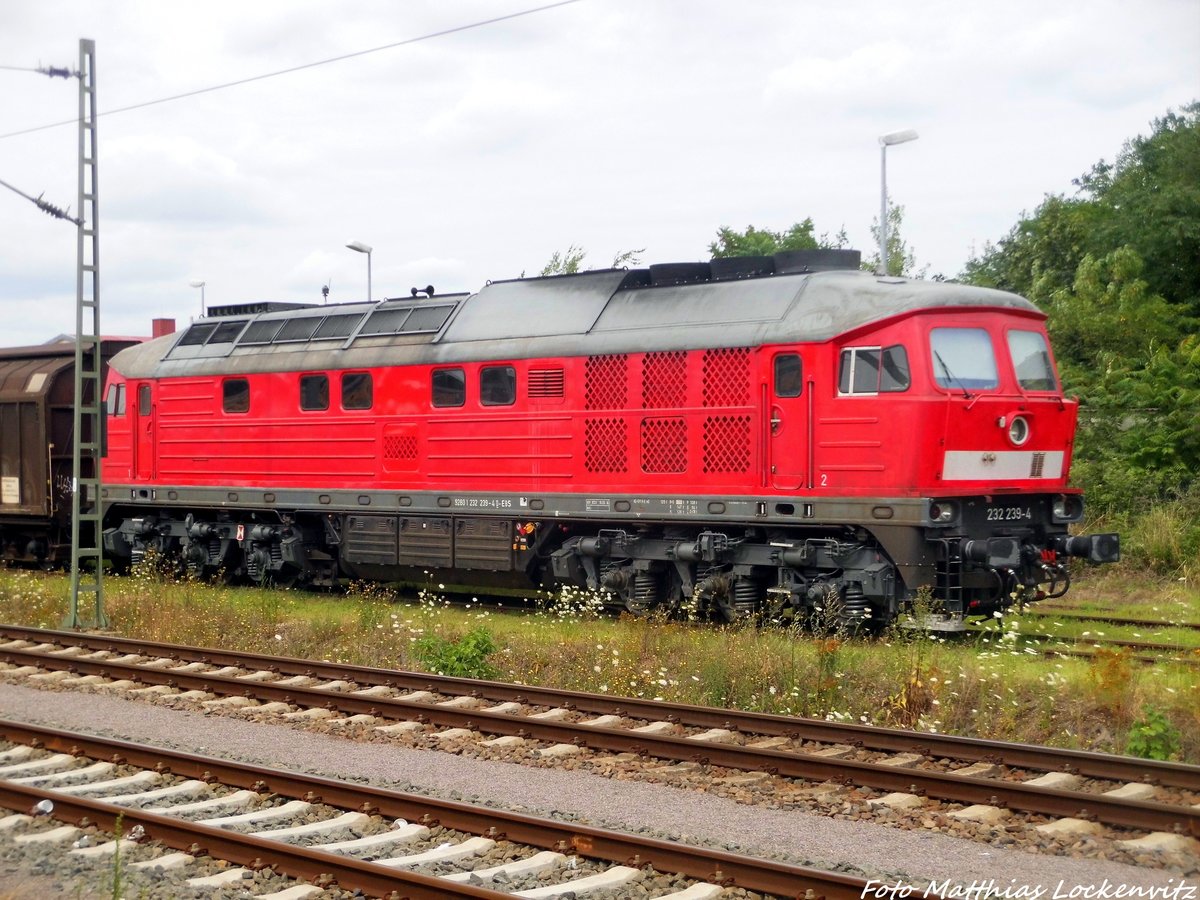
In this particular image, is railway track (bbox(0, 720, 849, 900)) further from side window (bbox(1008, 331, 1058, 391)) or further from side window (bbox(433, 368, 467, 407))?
side window (bbox(1008, 331, 1058, 391))

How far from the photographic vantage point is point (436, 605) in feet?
60.9

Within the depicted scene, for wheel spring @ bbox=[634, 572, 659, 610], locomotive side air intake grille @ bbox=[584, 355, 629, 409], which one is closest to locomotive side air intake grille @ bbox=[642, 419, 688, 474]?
locomotive side air intake grille @ bbox=[584, 355, 629, 409]

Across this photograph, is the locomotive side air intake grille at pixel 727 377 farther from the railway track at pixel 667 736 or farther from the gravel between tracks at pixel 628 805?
the gravel between tracks at pixel 628 805

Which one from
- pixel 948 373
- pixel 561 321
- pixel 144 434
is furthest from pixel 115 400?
pixel 948 373

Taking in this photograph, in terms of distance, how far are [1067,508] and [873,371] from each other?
287 centimetres

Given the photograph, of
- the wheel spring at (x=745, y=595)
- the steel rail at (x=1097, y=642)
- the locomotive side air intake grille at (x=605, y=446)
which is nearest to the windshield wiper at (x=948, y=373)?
the steel rail at (x=1097, y=642)

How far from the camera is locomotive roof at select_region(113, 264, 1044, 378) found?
14227 millimetres

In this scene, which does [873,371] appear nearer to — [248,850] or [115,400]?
[248,850]

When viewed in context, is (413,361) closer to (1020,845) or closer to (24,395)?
(24,395)

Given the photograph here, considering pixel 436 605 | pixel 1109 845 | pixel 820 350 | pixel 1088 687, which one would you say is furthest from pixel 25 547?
pixel 1109 845

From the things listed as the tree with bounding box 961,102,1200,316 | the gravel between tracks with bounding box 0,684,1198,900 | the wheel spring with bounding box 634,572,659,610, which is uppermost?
the tree with bounding box 961,102,1200,316

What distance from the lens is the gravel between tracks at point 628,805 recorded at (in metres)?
7.05

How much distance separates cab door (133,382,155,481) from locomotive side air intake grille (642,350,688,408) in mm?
9564

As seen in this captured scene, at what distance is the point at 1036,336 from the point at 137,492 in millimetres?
14127
